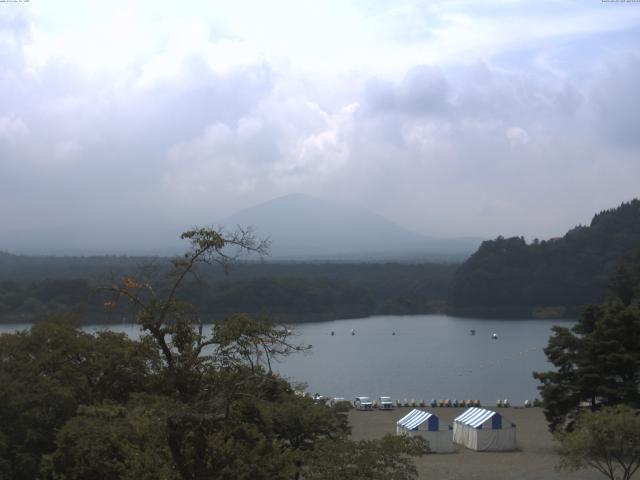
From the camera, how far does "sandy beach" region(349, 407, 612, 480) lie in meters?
12.4

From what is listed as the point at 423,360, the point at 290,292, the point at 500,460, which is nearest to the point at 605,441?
the point at 500,460

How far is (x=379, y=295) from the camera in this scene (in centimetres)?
6731

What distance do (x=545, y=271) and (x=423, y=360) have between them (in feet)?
101

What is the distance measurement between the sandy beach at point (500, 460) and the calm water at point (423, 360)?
217cm

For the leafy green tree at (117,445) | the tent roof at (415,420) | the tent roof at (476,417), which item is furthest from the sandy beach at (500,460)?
the leafy green tree at (117,445)

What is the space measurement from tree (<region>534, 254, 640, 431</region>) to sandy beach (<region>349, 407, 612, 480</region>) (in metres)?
0.75

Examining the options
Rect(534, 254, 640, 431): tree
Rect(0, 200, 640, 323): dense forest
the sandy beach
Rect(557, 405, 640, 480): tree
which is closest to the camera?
Rect(557, 405, 640, 480): tree

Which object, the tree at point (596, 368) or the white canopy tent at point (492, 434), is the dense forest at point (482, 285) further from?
the tree at point (596, 368)

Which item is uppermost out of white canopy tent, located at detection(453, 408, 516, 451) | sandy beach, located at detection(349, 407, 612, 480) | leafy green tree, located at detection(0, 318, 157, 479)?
leafy green tree, located at detection(0, 318, 157, 479)

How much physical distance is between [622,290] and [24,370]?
93.8 ft

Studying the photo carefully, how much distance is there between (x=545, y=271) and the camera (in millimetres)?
61219

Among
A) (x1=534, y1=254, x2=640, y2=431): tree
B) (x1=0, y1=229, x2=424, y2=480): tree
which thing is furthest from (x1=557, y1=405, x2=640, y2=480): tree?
(x1=0, y1=229, x2=424, y2=480): tree

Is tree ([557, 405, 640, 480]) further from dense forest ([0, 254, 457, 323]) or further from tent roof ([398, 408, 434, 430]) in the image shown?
dense forest ([0, 254, 457, 323])

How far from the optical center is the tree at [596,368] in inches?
533
